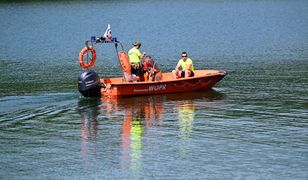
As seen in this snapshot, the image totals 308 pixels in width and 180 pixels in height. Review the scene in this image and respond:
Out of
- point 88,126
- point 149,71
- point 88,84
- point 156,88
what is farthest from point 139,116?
point 149,71

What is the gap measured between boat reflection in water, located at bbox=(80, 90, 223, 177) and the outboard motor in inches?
17.0

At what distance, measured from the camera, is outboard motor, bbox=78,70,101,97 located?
27.6 meters

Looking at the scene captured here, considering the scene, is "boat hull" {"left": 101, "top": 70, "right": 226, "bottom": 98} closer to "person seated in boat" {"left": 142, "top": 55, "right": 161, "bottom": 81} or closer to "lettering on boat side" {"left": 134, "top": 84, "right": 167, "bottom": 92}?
"lettering on boat side" {"left": 134, "top": 84, "right": 167, "bottom": 92}

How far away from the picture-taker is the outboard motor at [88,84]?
2761 centimetres

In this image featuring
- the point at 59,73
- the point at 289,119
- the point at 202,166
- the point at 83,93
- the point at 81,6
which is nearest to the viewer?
the point at 202,166

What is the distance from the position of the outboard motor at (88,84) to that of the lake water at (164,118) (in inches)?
12.4

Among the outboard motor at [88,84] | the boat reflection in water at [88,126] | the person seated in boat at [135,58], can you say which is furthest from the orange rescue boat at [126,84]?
the boat reflection in water at [88,126]

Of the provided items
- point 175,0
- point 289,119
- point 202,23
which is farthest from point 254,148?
point 175,0

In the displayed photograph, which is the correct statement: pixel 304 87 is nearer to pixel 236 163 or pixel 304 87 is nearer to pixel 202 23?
pixel 236 163

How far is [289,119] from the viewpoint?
2461cm

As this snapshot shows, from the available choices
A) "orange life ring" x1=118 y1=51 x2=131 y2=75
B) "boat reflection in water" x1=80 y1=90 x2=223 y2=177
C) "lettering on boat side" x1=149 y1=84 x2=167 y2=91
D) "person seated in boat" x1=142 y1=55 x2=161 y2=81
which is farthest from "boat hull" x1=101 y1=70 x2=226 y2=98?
"orange life ring" x1=118 y1=51 x2=131 y2=75

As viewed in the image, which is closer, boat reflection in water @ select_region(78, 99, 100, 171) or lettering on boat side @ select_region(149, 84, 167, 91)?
boat reflection in water @ select_region(78, 99, 100, 171)

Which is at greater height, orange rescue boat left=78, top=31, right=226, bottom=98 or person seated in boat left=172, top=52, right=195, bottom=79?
person seated in boat left=172, top=52, right=195, bottom=79

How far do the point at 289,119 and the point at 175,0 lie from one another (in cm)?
7429
